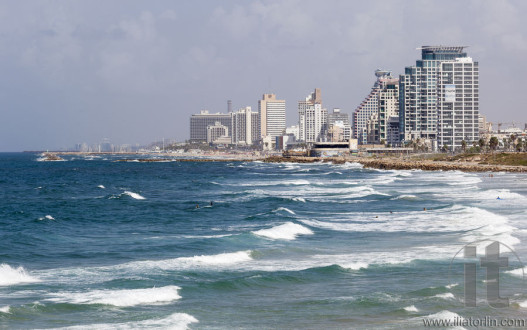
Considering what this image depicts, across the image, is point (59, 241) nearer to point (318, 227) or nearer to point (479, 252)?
point (318, 227)

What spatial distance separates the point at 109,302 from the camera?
933 inches

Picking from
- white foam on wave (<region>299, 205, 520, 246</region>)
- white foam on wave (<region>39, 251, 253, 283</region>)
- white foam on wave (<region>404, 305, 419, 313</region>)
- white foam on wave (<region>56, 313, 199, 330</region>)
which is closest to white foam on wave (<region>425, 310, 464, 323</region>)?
white foam on wave (<region>404, 305, 419, 313</region>)

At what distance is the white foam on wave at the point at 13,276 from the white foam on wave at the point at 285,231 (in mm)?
14662

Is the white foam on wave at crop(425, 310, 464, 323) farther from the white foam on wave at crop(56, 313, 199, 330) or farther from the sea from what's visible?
the white foam on wave at crop(56, 313, 199, 330)

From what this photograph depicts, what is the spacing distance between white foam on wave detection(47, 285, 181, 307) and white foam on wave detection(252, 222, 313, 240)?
14.9 meters

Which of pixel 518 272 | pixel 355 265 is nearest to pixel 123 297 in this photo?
pixel 355 265

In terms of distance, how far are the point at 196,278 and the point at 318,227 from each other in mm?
17309

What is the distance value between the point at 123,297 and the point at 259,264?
8047mm

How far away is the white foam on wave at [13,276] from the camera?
90.2 ft

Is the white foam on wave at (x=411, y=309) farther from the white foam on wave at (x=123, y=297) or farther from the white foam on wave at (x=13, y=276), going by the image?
the white foam on wave at (x=13, y=276)

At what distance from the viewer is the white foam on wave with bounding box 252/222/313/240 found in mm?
39938

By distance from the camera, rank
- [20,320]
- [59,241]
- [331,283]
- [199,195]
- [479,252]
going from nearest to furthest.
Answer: [20,320] < [331,283] < [479,252] < [59,241] < [199,195]

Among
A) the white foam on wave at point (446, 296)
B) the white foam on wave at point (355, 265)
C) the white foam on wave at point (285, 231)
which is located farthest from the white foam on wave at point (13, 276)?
the white foam on wave at point (446, 296)

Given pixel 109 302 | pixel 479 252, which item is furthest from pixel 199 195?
pixel 109 302
